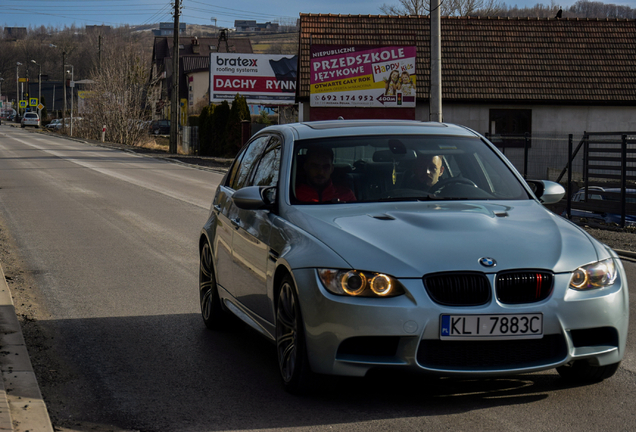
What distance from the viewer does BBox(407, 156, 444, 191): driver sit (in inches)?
216

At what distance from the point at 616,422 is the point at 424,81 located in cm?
3160

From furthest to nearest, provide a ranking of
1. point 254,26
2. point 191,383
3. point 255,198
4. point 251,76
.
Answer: point 254,26, point 251,76, point 255,198, point 191,383

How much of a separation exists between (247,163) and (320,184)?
124 cm

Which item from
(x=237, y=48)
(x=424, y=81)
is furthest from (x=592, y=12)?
(x=424, y=81)

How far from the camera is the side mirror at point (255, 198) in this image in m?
5.25

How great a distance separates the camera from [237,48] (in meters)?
106

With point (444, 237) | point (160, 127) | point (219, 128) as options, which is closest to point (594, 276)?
point (444, 237)

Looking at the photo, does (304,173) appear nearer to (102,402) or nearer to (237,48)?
(102,402)

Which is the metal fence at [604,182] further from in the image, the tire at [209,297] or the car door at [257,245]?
the car door at [257,245]

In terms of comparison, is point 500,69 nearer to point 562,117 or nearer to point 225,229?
point 562,117

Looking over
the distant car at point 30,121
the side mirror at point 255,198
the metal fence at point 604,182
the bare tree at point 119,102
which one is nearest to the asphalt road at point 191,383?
the side mirror at point 255,198

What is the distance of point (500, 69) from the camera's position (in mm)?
34250

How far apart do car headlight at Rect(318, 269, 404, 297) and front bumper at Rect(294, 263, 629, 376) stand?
0.03 metres

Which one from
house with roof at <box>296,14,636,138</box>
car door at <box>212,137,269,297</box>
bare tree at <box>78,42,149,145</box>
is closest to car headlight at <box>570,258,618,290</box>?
car door at <box>212,137,269,297</box>
